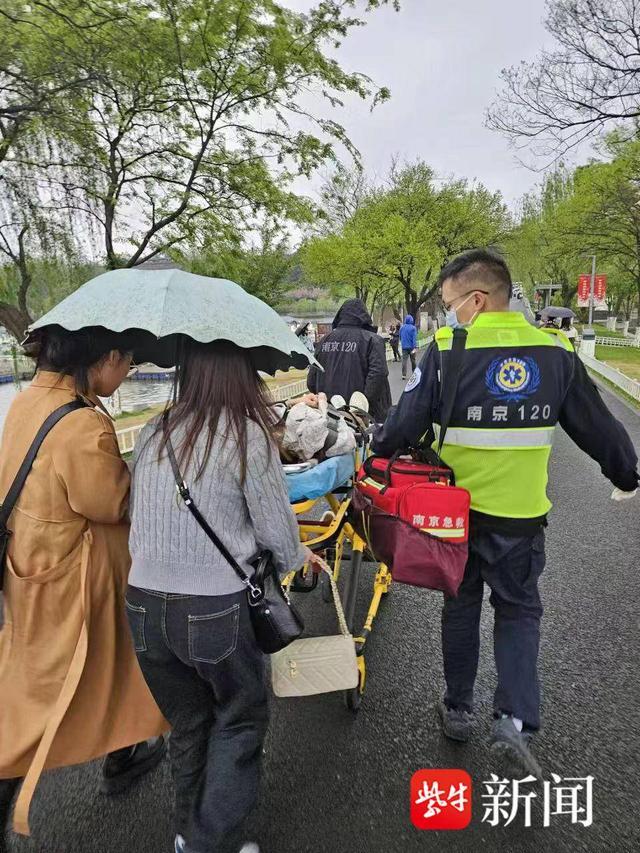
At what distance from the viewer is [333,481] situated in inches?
87.3

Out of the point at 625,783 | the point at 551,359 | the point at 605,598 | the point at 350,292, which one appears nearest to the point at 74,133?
the point at 551,359

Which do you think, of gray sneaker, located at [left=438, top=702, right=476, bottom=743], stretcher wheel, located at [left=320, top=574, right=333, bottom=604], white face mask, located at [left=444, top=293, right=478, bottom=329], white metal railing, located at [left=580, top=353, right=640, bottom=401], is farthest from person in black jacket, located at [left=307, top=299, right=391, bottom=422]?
white metal railing, located at [left=580, top=353, right=640, bottom=401]

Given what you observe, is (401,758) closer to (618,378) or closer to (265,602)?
(265,602)

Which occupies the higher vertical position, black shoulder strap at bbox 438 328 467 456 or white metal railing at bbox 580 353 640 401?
black shoulder strap at bbox 438 328 467 456

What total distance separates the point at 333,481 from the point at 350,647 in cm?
66

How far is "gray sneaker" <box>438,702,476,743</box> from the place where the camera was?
2348mm

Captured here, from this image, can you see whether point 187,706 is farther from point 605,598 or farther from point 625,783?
point 605,598

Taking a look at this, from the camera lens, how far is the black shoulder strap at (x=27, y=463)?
1631 mm

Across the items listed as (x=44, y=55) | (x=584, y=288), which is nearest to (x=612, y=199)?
(x=584, y=288)

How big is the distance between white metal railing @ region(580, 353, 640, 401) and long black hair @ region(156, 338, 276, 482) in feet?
40.2

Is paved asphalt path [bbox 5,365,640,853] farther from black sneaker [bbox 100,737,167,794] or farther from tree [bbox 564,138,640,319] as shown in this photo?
tree [bbox 564,138,640,319]

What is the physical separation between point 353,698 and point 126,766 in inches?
41.0

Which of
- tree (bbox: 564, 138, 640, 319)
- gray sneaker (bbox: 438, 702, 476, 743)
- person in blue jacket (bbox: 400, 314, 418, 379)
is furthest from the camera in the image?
tree (bbox: 564, 138, 640, 319)

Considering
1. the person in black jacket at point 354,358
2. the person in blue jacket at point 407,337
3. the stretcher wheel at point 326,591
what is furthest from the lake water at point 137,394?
the stretcher wheel at point 326,591
